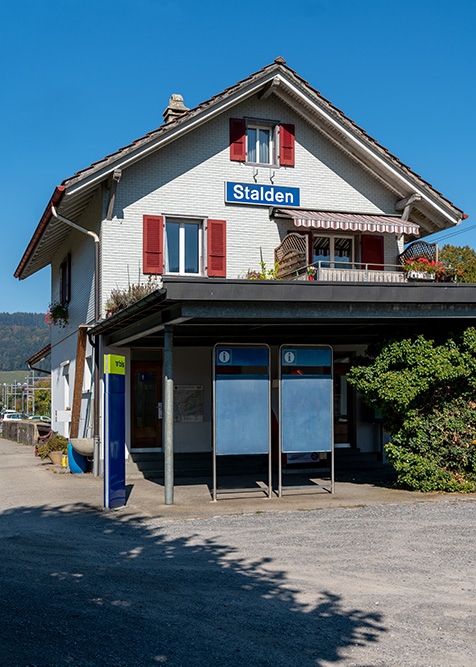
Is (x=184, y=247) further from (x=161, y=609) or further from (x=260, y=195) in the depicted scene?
(x=161, y=609)

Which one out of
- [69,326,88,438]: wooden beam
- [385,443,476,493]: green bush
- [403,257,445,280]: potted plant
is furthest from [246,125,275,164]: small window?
[385,443,476,493]: green bush

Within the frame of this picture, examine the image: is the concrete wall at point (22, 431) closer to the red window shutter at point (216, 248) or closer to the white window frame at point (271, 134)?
the red window shutter at point (216, 248)

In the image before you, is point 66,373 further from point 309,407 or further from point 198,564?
point 198,564

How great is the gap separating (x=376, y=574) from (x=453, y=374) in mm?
5507

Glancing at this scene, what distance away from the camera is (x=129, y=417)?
1625 cm

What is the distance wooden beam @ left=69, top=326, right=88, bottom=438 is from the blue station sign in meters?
4.75

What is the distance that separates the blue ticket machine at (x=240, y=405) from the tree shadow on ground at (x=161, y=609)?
9.59 ft

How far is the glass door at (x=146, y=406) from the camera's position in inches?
648

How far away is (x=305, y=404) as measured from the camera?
1215 centimetres

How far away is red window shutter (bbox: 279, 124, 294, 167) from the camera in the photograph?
705 inches

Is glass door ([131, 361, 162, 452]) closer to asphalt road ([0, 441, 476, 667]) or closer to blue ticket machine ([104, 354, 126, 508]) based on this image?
blue ticket machine ([104, 354, 126, 508])

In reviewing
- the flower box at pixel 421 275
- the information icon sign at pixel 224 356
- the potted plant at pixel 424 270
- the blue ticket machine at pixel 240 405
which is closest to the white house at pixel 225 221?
the potted plant at pixel 424 270

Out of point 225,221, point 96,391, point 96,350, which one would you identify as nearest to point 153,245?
point 225,221

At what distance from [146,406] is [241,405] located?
550cm
